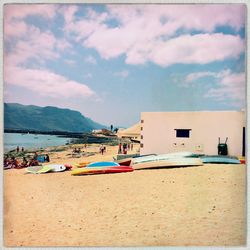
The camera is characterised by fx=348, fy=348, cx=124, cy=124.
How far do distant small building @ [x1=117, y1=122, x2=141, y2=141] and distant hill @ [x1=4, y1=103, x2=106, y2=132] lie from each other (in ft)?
0.71

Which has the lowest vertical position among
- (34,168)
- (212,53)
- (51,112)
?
(34,168)

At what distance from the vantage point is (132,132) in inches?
131

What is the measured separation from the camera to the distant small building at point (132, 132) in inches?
130

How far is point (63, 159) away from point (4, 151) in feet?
1.74

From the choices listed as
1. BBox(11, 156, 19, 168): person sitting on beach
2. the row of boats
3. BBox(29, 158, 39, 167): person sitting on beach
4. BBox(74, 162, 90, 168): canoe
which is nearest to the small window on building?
the row of boats

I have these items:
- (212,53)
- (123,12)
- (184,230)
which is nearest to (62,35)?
(123,12)

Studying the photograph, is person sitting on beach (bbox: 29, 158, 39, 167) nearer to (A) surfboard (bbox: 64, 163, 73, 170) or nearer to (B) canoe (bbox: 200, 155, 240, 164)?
(A) surfboard (bbox: 64, 163, 73, 170)

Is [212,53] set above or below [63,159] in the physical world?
above

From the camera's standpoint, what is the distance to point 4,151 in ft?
10.3

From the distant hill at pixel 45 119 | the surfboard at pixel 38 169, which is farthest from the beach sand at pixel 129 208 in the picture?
the distant hill at pixel 45 119

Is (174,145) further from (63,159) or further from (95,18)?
(95,18)

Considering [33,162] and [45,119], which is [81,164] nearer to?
[33,162]

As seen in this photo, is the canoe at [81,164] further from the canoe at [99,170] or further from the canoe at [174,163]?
the canoe at [174,163]

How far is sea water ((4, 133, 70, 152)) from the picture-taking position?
3137 millimetres
